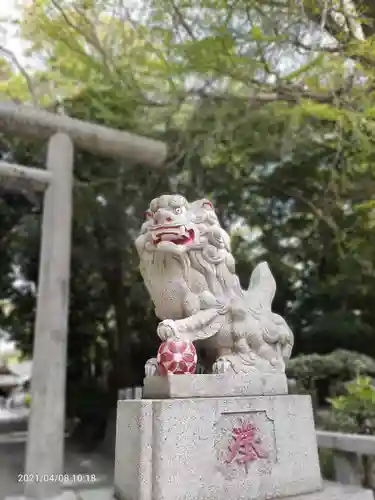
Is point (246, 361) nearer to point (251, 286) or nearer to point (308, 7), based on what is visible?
point (251, 286)

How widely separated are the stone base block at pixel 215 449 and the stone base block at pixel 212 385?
49 mm

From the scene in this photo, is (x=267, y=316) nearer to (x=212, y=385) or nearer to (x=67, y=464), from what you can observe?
(x=212, y=385)

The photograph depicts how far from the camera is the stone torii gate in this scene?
4.02 m

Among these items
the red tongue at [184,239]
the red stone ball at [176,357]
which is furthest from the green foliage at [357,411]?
the red tongue at [184,239]

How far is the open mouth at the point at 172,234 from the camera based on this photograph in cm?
238

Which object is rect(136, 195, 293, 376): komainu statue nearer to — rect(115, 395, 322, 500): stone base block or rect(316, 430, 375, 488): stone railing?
rect(115, 395, 322, 500): stone base block

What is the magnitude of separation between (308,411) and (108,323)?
6952 mm

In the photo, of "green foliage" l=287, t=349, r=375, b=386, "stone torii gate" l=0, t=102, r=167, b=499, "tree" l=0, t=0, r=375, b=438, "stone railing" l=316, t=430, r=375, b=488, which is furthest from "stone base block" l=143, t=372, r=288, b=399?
"green foliage" l=287, t=349, r=375, b=386

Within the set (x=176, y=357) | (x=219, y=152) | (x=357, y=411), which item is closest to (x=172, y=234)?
(x=176, y=357)

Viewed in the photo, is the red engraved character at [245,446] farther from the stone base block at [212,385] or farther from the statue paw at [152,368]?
the statue paw at [152,368]

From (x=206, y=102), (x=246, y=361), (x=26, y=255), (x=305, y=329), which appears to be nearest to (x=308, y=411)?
(x=246, y=361)

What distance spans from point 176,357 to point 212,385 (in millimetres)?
232

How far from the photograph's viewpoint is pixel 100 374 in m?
8.98

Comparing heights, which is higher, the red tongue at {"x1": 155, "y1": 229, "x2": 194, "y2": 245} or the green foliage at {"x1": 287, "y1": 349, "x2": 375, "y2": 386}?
the red tongue at {"x1": 155, "y1": 229, "x2": 194, "y2": 245}
